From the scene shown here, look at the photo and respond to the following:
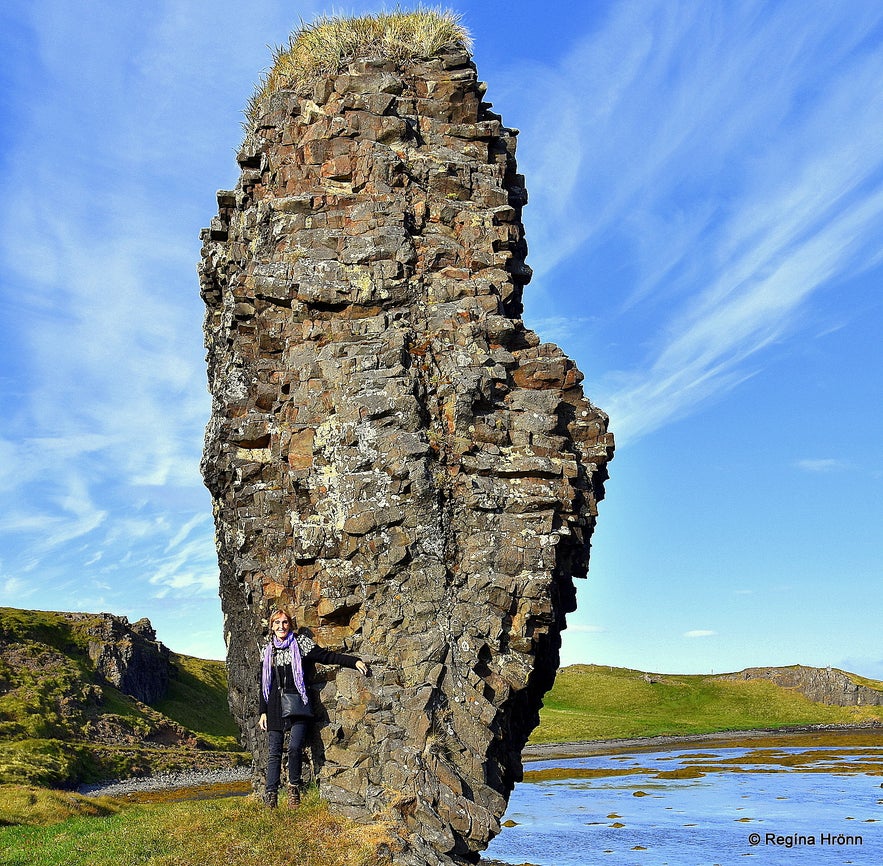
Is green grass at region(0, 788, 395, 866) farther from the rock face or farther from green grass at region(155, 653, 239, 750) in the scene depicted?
green grass at region(155, 653, 239, 750)

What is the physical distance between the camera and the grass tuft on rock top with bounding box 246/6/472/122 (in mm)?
22750

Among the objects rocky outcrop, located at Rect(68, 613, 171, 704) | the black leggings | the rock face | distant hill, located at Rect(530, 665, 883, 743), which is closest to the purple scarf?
the black leggings

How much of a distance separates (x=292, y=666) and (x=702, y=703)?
367 ft

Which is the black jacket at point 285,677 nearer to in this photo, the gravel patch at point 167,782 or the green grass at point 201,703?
the gravel patch at point 167,782

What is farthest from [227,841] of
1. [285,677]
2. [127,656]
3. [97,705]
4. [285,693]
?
[127,656]

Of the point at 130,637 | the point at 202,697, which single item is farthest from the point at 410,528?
the point at 202,697

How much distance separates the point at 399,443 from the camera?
61.6 feet

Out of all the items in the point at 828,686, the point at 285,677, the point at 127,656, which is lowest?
the point at 285,677

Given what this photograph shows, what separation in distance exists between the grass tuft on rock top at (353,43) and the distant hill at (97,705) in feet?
172

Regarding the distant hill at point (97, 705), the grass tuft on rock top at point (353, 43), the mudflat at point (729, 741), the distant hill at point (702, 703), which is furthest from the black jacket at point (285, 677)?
the distant hill at point (702, 703)

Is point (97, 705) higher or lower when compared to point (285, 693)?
lower

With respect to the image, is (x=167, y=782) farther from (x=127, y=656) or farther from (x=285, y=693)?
(x=285, y=693)

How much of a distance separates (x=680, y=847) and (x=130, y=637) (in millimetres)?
99210

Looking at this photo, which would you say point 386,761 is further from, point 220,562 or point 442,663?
point 220,562
